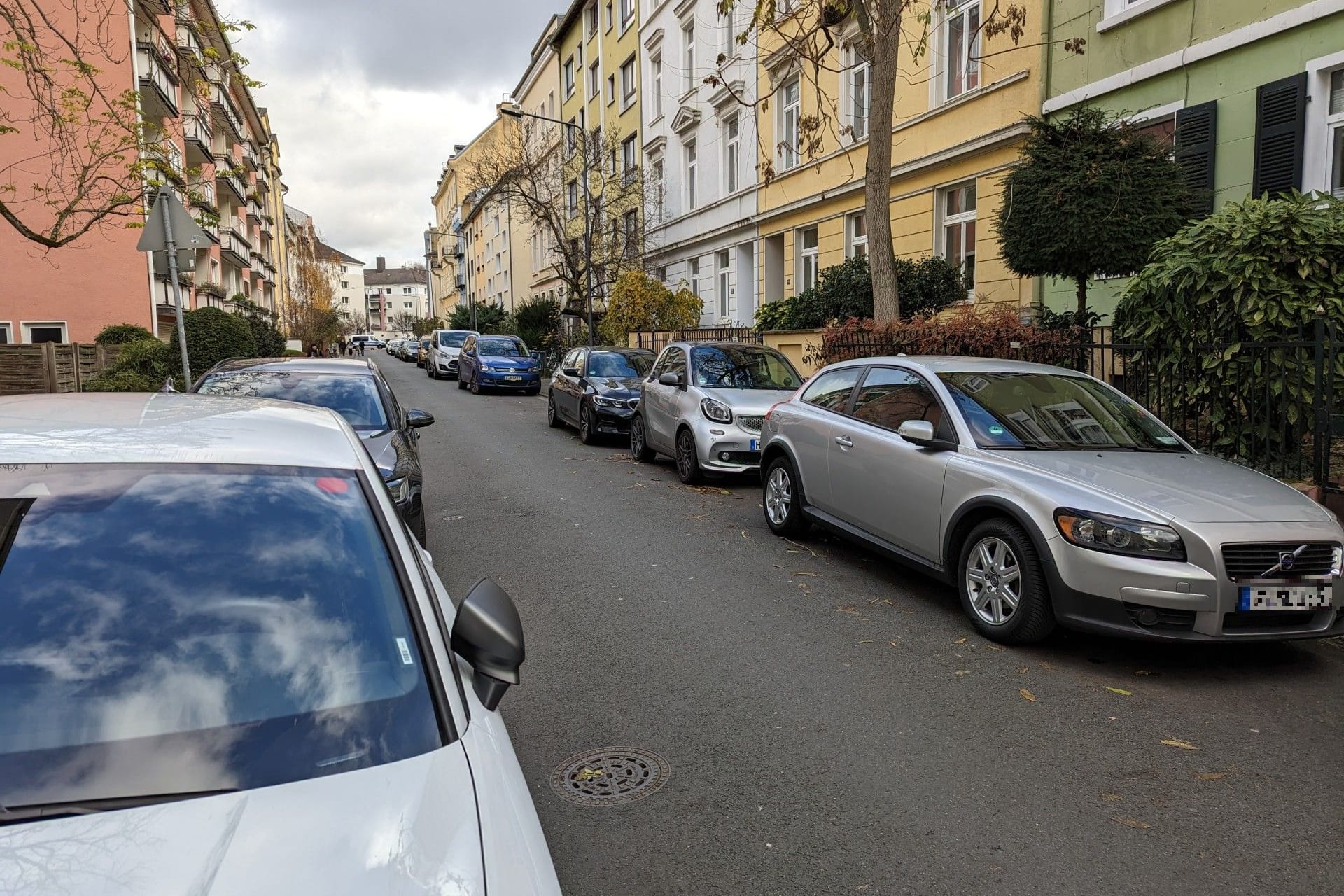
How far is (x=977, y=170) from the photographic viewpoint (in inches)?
632

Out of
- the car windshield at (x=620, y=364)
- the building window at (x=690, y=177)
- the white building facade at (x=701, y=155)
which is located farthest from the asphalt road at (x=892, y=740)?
the building window at (x=690, y=177)

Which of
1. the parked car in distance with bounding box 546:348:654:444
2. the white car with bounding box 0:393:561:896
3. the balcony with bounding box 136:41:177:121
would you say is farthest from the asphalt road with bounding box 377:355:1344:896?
the balcony with bounding box 136:41:177:121

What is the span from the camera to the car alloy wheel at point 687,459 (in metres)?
10.6

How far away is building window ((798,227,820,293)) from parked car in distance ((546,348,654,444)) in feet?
26.0

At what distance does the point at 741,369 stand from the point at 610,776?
8189 millimetres

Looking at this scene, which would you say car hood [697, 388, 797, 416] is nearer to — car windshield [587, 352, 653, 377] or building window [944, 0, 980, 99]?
car windshield [587, 352, 653, 377]

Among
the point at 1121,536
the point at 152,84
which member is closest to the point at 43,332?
the point at 152,84

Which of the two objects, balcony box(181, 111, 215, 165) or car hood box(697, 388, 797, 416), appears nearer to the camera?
car hood box(697, 388, 797, 416)

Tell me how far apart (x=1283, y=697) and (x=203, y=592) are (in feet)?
15.4

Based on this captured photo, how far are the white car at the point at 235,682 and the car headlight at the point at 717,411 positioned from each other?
794cm

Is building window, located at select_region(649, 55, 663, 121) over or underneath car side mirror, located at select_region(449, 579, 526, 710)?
over

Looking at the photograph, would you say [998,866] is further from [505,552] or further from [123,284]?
[123,284]

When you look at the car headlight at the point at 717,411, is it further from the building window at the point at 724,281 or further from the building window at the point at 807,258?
the building window at the point at 724,281

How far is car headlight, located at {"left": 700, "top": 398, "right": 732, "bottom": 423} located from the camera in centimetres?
1049
